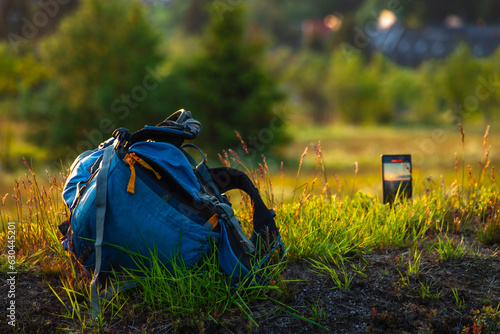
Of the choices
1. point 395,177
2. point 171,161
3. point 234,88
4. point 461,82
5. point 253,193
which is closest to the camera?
point 171,161

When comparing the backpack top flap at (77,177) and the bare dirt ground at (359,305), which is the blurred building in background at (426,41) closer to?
the bare dirt ground at (359,305)

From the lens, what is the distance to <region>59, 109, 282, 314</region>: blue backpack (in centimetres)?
268

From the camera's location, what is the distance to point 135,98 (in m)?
13.9

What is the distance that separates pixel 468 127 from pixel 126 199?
2846cm

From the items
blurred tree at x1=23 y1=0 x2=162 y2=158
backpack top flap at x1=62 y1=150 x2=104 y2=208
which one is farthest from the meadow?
blurred tree at x1=23 y1=0 x2=162 y2=158

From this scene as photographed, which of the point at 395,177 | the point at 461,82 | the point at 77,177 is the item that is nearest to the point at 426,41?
the point at 461,82

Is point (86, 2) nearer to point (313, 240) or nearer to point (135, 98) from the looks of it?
point (135, 98)

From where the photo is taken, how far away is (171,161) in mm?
2760

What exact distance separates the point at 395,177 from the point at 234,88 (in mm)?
11009

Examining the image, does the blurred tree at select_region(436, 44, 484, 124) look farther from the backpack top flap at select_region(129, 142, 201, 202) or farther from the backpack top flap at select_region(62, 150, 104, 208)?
the backpack top flap at select_region(129, 142, 201, 202)

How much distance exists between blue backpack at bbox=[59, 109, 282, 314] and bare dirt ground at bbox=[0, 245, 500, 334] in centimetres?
27

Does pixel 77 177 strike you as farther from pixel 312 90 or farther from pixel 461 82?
pixel 312 90

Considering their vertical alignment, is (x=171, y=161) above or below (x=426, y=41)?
below

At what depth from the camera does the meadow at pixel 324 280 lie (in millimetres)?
2693
